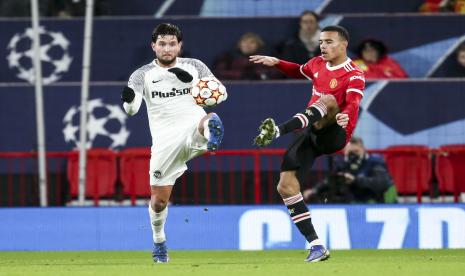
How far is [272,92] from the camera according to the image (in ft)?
56.3

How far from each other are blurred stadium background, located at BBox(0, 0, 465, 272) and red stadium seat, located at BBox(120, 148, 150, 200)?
0.06 feet

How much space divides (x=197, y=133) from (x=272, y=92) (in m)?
5.61

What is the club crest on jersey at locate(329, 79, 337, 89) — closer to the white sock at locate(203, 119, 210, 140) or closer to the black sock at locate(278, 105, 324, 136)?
the black sock at locate(278, 105, 324, 136)

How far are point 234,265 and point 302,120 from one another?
53.1 inches

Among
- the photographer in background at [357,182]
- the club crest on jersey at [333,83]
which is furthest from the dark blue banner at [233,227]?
the club crest on jersey at [333,83]

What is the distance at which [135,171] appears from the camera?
16469 mm

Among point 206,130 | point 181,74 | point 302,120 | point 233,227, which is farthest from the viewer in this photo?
point 233,227

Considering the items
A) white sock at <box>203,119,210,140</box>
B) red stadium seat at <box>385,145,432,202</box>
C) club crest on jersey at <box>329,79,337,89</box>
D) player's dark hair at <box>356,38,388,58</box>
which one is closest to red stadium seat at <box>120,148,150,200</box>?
red stadium seat at <box>385,145,432,202</box>

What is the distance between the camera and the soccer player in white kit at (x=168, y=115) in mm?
11609

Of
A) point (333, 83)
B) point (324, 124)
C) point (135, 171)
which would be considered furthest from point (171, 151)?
point (135, 171)

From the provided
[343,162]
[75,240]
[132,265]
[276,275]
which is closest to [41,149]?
[75,240]

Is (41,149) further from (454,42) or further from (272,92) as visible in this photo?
(454,42)

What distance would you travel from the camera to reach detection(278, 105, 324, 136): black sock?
422 inches

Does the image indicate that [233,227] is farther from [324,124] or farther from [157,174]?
[324,124]
